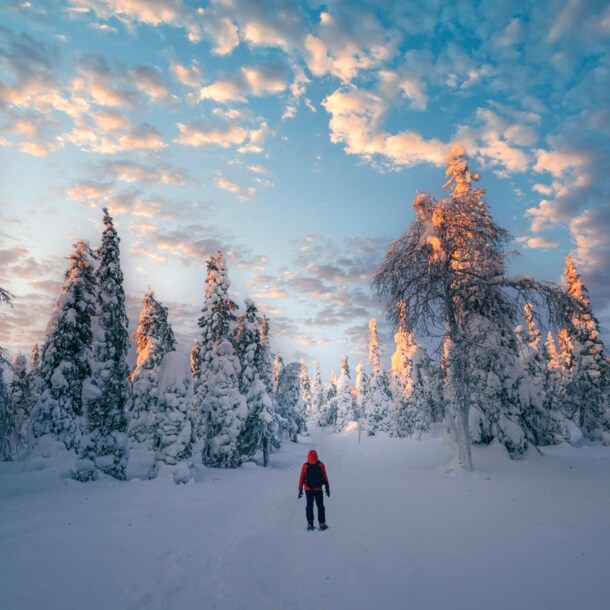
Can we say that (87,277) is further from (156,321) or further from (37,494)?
(37,494)

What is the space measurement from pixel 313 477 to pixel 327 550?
2118 mm

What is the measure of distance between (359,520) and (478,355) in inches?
367

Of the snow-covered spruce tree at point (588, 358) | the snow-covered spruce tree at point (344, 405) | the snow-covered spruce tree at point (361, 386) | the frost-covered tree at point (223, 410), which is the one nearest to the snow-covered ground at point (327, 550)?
the frost-covered tree at point (223, 410)

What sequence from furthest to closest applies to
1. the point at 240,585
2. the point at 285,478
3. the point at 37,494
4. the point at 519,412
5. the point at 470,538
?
the point at 285,478 → the point at 519,412 → the point at 37,494 → the point at 470,538 → the point at 240,585

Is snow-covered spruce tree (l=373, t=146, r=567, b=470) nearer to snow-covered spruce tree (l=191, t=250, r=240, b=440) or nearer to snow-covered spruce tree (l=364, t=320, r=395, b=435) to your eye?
snow-covered spruce tree (l=191, t=250, r=240, b=440)

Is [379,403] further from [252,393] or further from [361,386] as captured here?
[252,393]

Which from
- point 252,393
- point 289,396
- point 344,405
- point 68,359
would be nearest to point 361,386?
point 344,405

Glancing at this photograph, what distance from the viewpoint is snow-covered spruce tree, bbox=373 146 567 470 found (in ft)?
52.0

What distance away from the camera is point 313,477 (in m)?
9.69

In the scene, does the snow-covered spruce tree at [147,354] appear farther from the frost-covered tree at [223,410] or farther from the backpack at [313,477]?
the backpack at [313,477]

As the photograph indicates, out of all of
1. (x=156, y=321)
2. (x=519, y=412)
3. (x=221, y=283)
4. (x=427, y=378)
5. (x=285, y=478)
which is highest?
(x=221, y=283)

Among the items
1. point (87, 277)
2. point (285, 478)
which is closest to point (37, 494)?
point (87, 277)

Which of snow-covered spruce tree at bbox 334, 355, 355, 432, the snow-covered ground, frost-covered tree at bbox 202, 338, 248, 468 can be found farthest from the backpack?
snow-covered spruce tree at bbox 334, 355, 355, 432

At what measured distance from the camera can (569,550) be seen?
6.79m
